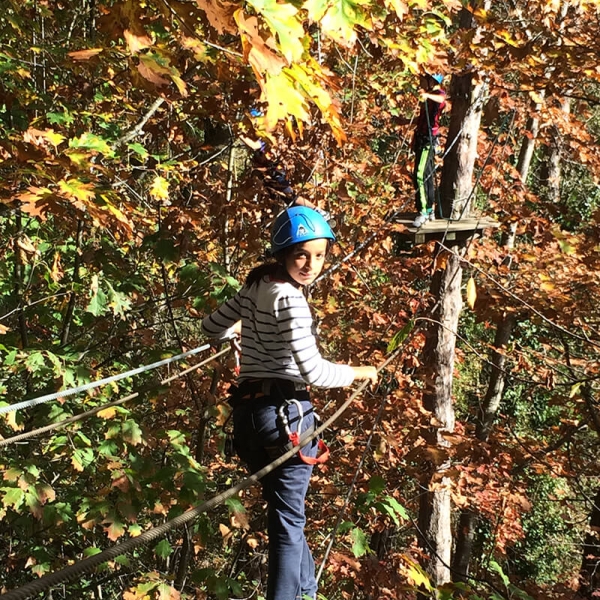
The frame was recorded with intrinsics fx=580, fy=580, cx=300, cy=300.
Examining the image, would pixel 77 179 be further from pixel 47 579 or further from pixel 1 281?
pixel 1 281

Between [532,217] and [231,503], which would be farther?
[532,217]

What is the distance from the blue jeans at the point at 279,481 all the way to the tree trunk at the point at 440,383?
3.50m

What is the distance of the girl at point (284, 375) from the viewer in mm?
2336

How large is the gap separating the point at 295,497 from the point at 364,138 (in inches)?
144

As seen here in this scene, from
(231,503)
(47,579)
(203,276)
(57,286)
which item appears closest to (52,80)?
(57,286)

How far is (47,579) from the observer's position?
1.05 m

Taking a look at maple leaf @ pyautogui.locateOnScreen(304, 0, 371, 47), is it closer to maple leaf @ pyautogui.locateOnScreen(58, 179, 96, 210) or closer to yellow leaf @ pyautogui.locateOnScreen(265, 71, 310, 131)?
yellow leaf @ pyautogui.locateOnScreen(265, 71, 310, 131)

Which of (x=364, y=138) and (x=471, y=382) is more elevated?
(x=364, y=138)

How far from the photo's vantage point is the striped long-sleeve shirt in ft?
7.56

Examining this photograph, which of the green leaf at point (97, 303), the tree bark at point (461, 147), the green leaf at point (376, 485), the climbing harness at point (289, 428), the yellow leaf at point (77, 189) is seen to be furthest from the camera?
the tree bark at point (461, 147)

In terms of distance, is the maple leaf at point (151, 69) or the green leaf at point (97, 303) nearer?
the maple leaf at point (151, 69)

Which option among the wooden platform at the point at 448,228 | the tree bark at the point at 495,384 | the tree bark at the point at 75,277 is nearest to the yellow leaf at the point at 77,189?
the tree bark at the point at 75,277

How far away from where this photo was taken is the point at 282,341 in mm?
2412

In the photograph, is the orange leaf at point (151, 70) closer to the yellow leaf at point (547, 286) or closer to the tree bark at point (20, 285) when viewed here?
the tree bark at point (20, 285)
